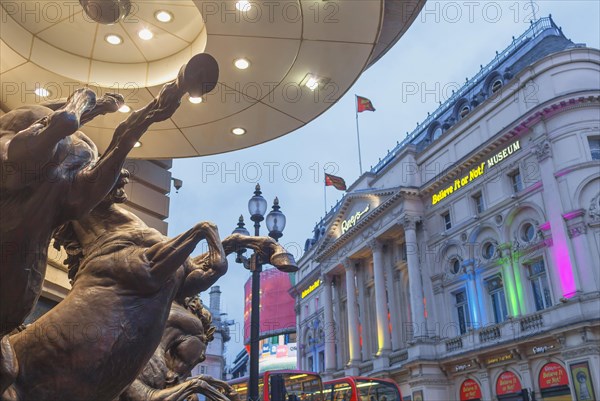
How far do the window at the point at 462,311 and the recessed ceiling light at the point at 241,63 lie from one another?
2811cm

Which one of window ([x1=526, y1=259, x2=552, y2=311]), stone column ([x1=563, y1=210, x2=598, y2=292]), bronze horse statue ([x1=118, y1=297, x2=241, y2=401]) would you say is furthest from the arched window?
bronze horse statue ([x1=118, y1=297, x2=241, y2=401])

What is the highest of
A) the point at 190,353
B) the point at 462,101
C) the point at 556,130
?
the point at 462,101

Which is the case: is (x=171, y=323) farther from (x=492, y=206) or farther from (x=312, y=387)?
(x=492, y=206)

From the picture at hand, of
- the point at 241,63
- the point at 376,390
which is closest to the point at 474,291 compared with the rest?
the point at 376,390

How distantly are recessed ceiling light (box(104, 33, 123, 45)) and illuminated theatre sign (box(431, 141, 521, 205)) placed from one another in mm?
26331

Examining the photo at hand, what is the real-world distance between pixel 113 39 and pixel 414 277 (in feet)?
99.3

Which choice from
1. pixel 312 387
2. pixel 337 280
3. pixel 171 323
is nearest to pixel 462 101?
pixel 337 280

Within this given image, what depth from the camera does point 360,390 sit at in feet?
66.6

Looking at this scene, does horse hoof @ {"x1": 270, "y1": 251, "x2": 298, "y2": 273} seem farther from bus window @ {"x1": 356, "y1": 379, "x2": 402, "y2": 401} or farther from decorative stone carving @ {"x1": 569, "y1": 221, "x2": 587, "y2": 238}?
decorative stone carving @ {"x1": 569, "y1": 221, "x2": 587, "y2": 238}

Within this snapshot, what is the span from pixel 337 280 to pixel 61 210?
4537 centimetres

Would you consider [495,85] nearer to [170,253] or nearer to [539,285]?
[539,285]

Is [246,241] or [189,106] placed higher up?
[189,106]

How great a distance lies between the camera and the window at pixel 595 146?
25.8 meters

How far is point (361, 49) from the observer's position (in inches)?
233
